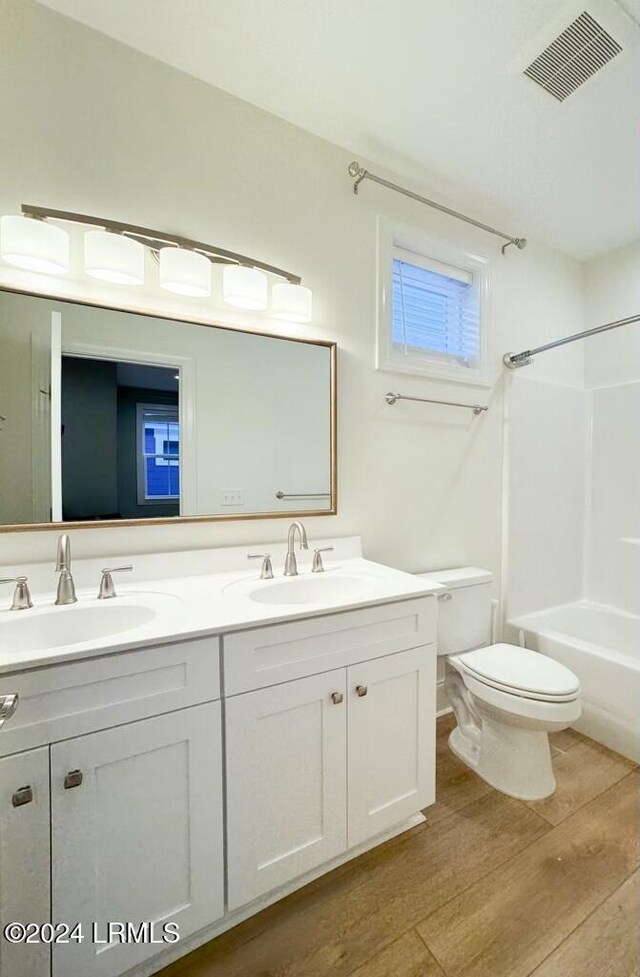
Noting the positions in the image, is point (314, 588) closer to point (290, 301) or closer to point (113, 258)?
Result: point (290, 301)

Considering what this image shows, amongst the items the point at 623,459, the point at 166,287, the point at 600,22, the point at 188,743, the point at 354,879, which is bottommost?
the point at 354,879

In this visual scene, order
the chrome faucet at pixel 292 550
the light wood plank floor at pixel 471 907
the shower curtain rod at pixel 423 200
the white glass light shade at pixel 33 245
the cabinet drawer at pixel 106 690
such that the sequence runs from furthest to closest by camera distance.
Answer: the shower curtain rod at pixel 423 200 < the chrome faucet at pixel 292 550 < the white glass light shade at pixel 33 245 < the light wood plank floor at pixel 471 907 < the cabinet drawer at pixel 106 690

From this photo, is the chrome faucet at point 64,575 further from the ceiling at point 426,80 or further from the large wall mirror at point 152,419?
the ceiling at point 426,80

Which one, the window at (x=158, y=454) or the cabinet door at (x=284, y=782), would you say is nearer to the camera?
the cabinet door at (x=284, y=782)

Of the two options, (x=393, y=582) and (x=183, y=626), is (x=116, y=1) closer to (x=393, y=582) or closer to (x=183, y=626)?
(x=183, y=626)

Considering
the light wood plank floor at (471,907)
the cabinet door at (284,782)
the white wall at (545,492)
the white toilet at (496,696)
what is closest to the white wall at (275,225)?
the white wall at (545,492)

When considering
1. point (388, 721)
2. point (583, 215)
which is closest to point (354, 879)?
point (388, 721)

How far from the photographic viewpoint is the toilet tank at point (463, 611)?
1.76 m

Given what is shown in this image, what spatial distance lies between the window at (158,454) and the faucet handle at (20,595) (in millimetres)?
Result: 401

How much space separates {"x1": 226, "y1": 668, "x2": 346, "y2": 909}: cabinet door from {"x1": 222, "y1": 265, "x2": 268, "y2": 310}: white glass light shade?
4.24ft

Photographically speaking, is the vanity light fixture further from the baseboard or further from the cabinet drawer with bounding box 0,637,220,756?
the baseboard

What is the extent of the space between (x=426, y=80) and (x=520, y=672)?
2236 mm

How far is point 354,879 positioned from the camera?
119cm

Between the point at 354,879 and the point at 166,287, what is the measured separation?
198 cm
